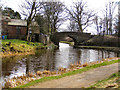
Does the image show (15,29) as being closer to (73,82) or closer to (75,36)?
(75,36)

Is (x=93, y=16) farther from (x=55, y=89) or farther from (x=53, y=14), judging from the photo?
(x=55, y=89)

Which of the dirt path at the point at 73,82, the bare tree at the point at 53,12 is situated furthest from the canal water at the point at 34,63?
the bare tree at the point at 53,12

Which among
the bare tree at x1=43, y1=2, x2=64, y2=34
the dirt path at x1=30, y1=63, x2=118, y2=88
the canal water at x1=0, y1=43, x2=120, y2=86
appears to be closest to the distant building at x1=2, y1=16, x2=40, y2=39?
the bare tree at x1=43, y1=2, x2=64, y2=34

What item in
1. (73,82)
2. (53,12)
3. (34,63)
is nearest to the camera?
(73,82)

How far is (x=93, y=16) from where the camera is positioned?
48.1 metres

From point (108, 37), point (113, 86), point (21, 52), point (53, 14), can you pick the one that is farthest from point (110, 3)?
point (113, 86)

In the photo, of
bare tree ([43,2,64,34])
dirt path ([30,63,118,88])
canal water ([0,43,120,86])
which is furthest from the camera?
bare tree ([43,2,64,34])

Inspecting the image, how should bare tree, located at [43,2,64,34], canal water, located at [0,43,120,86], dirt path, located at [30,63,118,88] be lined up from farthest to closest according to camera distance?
1. bare tree, located at [43,2,64,34]
2. canal water, located at [0,43,120,86]
3. dirt path, located at [30,63,118,88]

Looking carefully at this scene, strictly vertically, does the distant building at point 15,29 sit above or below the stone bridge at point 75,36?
above

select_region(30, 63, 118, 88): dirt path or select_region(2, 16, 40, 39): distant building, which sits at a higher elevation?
select_region(2, 16, 40, 39): distant building

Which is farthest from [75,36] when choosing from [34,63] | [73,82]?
[73,82]

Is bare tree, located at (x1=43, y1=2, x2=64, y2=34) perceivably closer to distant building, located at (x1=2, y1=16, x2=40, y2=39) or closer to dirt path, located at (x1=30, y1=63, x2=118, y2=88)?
distant building, located at (x1=2, y1=16, x2=40, y2=39)

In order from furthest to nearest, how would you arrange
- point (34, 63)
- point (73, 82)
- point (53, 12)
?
point (53, 12) → point (34, 63) → point (73, 82)

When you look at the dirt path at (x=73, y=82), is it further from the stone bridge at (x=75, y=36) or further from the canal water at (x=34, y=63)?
the stone bridge at (x=75, y=36)
